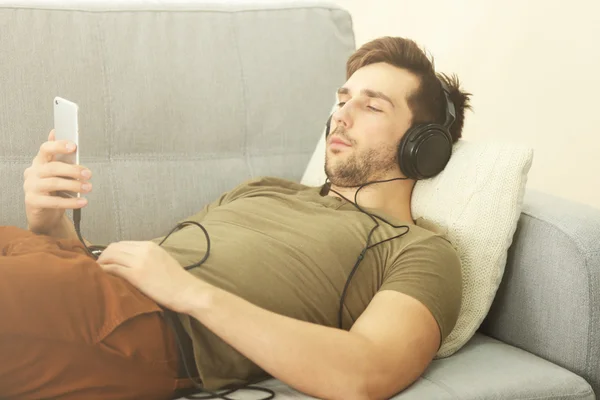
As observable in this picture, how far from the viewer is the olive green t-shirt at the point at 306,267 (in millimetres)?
1265

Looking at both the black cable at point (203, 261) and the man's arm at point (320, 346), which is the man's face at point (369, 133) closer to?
the black cable at point (203, 261)

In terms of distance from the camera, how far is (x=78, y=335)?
112 centimetres

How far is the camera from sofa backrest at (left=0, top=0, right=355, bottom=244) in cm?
167

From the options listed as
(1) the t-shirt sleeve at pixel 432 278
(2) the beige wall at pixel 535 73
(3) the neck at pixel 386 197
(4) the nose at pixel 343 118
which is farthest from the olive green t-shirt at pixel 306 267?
(2) the beige wall at pixel 535 73

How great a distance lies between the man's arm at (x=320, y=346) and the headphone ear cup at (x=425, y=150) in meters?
0.45

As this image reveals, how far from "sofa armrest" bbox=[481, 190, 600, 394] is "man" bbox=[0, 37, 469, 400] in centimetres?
16

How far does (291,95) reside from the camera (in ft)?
6.32

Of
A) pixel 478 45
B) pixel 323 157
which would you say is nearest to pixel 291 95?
pixel 323 157

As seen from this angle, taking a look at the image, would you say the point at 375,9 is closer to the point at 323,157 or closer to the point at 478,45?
the point at 478,45

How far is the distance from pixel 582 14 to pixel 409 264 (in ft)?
3.23

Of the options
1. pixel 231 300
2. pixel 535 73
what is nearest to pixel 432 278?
pixel 231 300

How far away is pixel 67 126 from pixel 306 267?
48cm

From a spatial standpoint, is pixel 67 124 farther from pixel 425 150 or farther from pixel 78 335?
pixel 425 150

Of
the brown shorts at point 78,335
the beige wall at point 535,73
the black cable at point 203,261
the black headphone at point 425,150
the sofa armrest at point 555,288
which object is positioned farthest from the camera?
the beige wall at point 535,73
